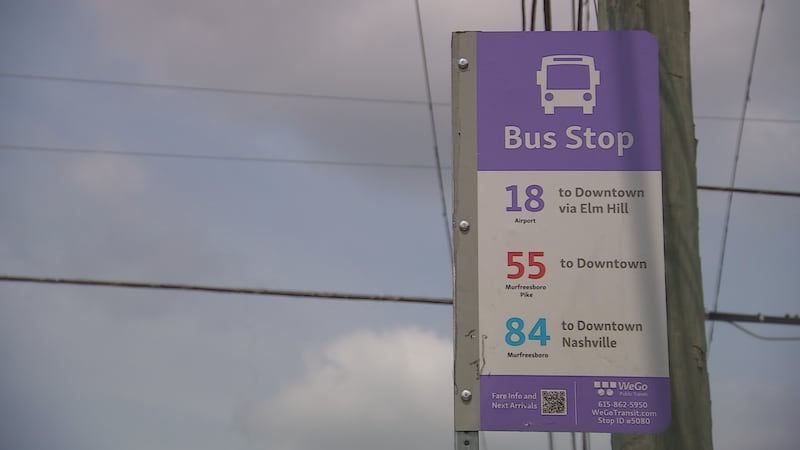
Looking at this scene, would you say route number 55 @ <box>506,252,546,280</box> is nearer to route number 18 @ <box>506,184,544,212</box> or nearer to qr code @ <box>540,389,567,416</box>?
route number 18 @ <box>506,184,544,212</box>

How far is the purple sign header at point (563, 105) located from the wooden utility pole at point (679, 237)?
184 mm

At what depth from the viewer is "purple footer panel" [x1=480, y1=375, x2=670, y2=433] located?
328 centimetres

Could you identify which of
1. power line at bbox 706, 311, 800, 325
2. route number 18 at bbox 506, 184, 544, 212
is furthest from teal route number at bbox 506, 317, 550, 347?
power line at bbox 706, 311, 800, 325

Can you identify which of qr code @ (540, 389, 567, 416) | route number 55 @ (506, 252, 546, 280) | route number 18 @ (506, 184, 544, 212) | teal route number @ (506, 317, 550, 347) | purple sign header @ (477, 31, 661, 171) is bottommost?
qr code @ (540, 389, 567, 416)

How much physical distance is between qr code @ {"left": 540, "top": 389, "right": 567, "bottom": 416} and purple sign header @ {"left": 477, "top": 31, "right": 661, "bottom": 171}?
2.39 feet

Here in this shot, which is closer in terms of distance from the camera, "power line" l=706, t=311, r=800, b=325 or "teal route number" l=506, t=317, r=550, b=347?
"teal route number" l=506, t=317, r=550, b=347

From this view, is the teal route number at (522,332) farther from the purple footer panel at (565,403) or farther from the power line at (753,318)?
the power line at (753,318)

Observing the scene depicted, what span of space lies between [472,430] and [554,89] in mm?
1155

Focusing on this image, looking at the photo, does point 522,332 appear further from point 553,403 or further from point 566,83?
point 566,83

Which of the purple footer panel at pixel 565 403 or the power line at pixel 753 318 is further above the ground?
the power line at pixel 753 318

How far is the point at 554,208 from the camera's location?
3.44 metres

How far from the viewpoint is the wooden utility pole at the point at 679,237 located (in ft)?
11.4

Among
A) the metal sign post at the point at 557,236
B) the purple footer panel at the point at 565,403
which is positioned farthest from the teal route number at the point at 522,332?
the purple footer panel at the point at 565,403

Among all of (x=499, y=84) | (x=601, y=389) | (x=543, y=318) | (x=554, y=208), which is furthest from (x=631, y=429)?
(x=499, y=84)
